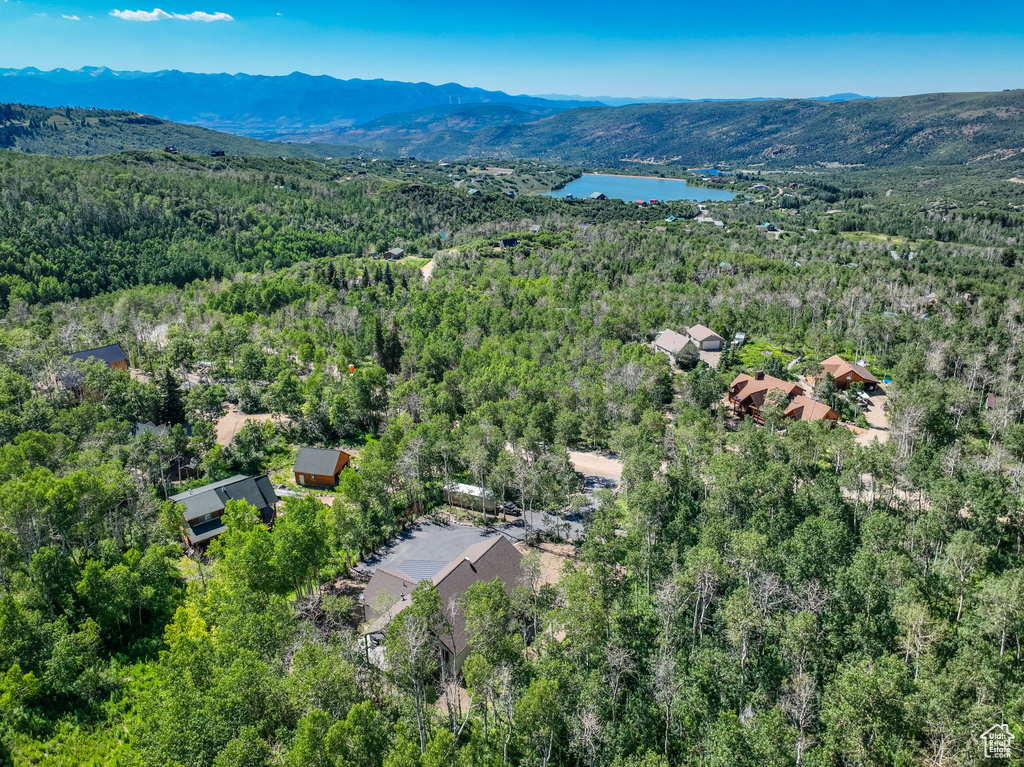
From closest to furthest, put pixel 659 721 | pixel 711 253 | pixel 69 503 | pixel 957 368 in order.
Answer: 1. pixel 659 721
2. pixel 69 503
3. pixel 957 368
4. pixel 711 253

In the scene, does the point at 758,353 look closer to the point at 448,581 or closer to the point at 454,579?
the point at 454,579

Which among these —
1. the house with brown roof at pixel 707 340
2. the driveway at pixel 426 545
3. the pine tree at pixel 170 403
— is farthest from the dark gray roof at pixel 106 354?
the house with brown roof at pixel 707 340

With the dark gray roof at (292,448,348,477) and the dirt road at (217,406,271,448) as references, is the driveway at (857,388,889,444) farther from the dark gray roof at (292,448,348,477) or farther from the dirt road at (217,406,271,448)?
the dirt road at (217,406,271,448)

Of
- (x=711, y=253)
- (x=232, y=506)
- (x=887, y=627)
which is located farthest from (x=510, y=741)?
(x=711, y=253)

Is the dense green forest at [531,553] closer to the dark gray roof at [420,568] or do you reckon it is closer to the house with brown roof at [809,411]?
the dark gray roof at [420,568]

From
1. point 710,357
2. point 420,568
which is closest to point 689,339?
point 710,357

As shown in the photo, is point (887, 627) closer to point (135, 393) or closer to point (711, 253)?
point (135, 393)

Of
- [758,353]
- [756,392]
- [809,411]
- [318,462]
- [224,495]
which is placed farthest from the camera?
[758,353]
